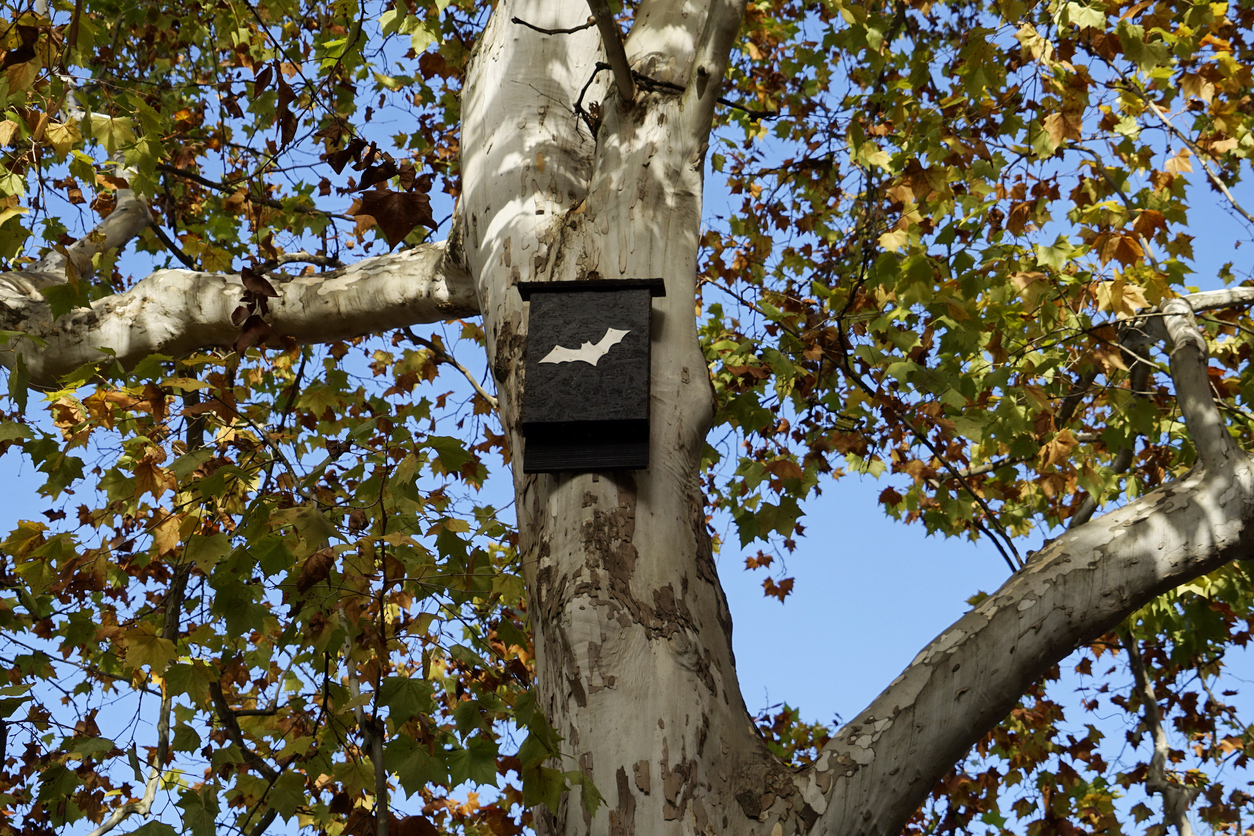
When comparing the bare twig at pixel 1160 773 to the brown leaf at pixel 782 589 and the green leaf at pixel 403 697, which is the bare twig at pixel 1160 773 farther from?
the green leaf at pixel 403 697

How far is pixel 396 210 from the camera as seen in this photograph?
263cm

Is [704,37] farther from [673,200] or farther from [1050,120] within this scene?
[1050,120]

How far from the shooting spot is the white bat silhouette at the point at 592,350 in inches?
94.9

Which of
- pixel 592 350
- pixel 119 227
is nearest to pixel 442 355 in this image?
pixel 119 227

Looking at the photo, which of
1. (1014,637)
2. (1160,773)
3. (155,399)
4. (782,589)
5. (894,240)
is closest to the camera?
(1014,637)

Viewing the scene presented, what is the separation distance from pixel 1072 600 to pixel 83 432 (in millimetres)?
2747

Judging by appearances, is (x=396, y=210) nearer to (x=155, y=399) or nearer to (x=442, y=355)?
(x=155, y=399)

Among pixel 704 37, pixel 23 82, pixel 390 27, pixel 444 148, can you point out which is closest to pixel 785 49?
pixel 444 148

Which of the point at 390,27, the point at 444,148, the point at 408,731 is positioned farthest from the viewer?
the point at 444,148

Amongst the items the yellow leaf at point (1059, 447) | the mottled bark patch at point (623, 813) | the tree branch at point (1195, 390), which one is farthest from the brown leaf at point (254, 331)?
the yellow leaf at point (1059, 447)

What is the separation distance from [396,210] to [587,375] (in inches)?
28.5

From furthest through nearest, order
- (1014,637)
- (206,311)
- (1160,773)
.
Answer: (1160,773) → (206,311) → (1014,637)

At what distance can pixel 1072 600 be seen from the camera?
2287 mm

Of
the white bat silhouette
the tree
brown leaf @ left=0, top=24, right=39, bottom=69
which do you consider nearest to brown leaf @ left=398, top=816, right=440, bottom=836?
the tree
